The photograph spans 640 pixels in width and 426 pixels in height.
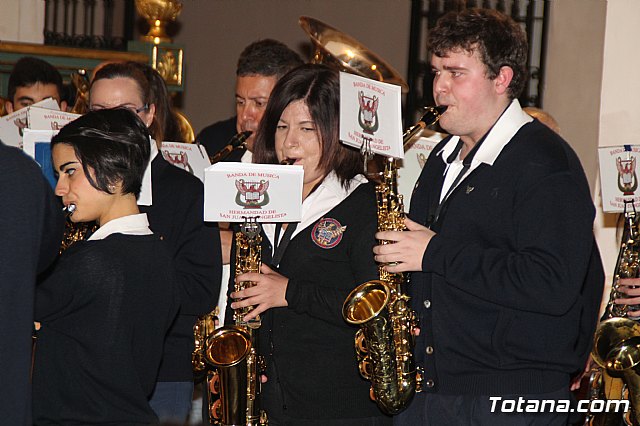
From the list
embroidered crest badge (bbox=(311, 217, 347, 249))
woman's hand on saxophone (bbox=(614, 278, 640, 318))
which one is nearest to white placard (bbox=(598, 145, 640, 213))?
woman's hand on saxophone (bbox=(614, 278, 640, 318))

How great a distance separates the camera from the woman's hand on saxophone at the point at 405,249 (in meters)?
3.02

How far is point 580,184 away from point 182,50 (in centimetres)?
455

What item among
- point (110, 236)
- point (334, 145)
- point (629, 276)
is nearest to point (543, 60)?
point (629, 276)

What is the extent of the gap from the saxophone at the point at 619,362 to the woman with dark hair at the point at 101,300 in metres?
2.11

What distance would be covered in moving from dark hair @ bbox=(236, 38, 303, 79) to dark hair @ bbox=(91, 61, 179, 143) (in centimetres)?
77

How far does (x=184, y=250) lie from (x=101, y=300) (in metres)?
0.94

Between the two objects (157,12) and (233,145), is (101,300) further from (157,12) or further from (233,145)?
(157,12)

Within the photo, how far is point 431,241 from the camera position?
3.00 m

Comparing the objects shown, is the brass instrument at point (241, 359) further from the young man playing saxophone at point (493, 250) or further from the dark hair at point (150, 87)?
the dark hair at point (150, 87)

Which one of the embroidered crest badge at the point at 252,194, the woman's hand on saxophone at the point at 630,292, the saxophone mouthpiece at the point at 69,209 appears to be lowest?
the woman's hand on saxophone at the point at 630,292

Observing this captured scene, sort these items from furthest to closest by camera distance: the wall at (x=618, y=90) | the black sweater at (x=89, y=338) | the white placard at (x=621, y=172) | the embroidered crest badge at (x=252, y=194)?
1. the wall at (x=618, y=90)
2. the white placard at (x=621, y=172)
3. the embroidered crest badge at (x=252, y=194)
4. the black sweater at (x=89, y=338)

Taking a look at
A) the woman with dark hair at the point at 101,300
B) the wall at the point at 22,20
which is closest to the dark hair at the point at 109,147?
the woman with dark hair at the point at 101,300

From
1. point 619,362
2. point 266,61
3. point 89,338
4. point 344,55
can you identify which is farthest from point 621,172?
point 89,338

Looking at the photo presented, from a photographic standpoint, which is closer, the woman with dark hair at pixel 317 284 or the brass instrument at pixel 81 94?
the woman with dark hair at pixel 317 284
